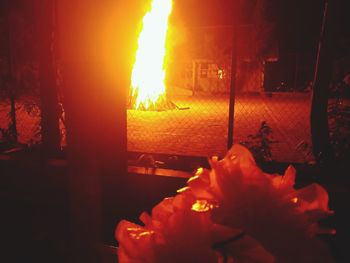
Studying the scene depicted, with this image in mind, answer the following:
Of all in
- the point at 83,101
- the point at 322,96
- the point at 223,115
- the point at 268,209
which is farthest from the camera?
the point at 223,115

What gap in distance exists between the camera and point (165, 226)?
62 cm

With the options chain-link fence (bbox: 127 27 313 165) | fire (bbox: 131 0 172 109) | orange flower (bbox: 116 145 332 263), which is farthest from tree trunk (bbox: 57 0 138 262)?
fire (bbox: 131 0 172 109)

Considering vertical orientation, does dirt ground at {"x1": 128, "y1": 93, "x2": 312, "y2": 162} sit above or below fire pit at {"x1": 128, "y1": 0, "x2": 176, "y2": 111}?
below

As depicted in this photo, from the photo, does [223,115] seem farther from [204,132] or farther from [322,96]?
[322,96]

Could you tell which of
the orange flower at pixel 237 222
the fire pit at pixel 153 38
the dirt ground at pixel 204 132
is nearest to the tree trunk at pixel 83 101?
the orange flower at pixel 237 222

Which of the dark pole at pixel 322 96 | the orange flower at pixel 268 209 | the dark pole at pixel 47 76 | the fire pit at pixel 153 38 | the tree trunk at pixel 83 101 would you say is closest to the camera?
the orange flower at pixel 268 209

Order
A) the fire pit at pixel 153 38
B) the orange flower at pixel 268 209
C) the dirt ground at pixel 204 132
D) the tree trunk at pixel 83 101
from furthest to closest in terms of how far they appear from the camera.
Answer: the dirt ground at pixel 204 132, the fire pit at pixel 153 38, the tree trunk at pixel 83 101, the orange flower at pixel 268 209

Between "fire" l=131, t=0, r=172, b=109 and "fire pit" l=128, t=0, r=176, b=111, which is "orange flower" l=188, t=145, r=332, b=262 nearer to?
"fire pit" l=128, t=0, r=176, b=111

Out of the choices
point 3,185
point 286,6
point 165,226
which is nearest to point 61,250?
point 165,226

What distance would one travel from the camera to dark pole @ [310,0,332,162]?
3816mm

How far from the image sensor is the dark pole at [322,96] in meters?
3.82

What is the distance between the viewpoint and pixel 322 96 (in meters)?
4.02

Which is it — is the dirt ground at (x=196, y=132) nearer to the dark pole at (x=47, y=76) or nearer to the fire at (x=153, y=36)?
the dark pole at (x=47, y=76)

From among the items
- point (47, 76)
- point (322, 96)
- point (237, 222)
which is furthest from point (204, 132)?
point (237, 222)
